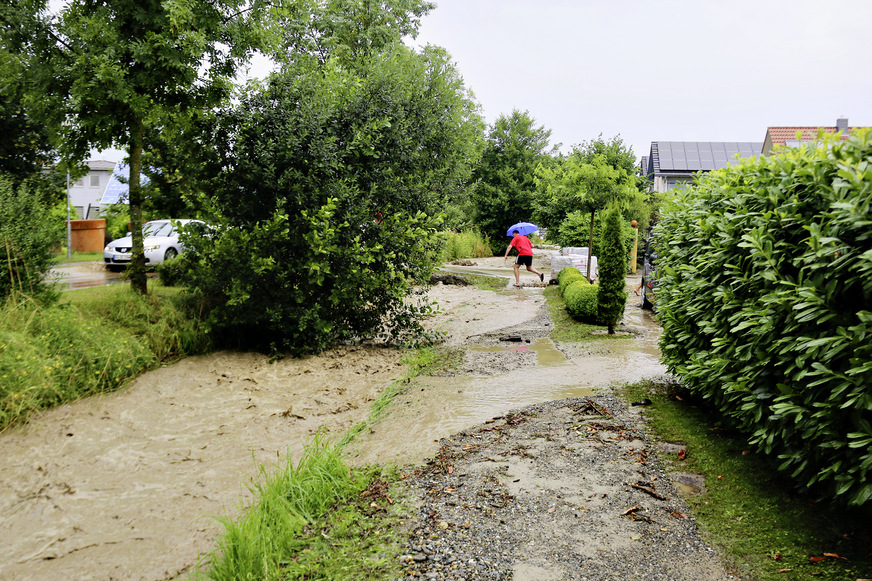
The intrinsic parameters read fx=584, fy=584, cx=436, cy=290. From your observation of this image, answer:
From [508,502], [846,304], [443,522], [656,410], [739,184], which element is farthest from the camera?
[656,410]

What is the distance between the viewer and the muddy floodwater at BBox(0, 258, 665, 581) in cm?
454

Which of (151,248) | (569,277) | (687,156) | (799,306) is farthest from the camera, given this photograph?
(687,156)

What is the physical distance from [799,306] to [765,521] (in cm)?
142

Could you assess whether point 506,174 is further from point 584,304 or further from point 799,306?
point 799,306

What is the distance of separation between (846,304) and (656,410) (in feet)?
10.2

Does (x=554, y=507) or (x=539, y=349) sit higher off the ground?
(x=539, y=349)

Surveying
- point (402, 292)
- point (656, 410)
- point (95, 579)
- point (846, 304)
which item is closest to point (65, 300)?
point (402, 292)

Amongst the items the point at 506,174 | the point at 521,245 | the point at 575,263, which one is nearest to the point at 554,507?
the point at 575,263

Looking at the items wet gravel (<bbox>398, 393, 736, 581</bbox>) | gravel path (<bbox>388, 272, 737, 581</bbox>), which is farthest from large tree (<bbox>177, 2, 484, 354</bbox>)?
wet gravel (<bbox>398, 393, 736, 581</bbox>)

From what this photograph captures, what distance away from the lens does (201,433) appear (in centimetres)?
661

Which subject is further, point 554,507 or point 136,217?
point 136,217

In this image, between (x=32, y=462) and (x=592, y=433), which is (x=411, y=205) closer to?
Answer: (x=592, y=433)

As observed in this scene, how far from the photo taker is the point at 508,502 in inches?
165

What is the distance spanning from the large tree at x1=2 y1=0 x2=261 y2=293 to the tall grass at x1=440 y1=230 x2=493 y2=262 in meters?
19.9
